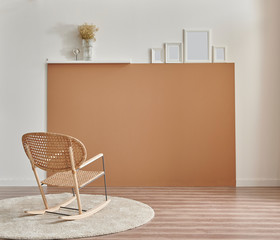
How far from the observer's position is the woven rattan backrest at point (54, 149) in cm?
300

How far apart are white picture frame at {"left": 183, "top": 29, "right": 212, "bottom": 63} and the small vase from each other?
3.91 feet

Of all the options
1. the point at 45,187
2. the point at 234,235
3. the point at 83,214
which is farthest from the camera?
the point at 45,187

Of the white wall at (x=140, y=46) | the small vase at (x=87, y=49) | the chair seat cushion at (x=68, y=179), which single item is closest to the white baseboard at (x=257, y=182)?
the white wall at (x=140, y=46)

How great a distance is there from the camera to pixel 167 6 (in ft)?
15.5

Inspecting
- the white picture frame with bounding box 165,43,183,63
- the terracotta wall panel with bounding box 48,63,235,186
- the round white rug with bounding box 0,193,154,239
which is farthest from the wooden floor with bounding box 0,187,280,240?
the white picture frame with bounding box 165,43,183,63

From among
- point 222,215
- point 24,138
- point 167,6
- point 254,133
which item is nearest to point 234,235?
point 222,215

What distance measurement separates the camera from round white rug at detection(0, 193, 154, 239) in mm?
2744

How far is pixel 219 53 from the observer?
4699mm

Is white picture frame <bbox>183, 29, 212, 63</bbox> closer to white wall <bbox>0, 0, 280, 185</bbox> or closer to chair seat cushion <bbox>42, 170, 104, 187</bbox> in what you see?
white wall <bbox>0, 0, 280, 185</bbox>

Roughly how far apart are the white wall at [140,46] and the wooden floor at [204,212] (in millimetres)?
589

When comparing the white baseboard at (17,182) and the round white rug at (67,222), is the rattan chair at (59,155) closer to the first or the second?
the round white rug at (67,222)

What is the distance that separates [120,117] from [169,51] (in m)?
1.05

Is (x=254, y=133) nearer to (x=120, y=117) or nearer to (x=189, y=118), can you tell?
(x=189, y=118)

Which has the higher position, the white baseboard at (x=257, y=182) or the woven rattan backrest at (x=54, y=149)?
the woven rattan backrest at (x=54, y=149)
